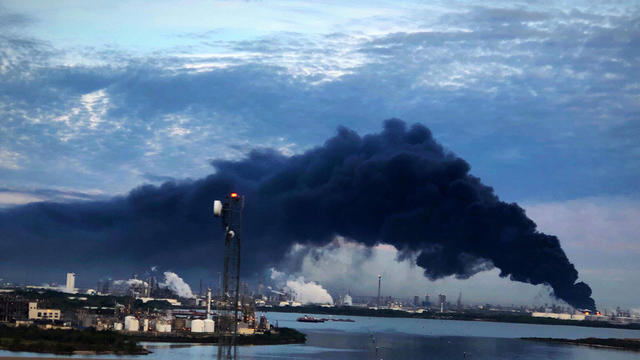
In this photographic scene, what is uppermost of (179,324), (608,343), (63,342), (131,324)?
(63,342)

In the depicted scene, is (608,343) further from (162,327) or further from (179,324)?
(162,327)

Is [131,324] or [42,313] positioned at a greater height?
[42,313]

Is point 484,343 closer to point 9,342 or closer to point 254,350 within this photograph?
point 254,350

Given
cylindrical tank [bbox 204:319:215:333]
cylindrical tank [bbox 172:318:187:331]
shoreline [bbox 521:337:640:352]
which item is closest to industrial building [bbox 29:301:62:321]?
cylindrical tank [bbox 172:318:187:331]

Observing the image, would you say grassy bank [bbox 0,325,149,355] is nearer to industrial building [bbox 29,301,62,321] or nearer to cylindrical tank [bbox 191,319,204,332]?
cylindrical tank [bbox 191,319,204,332]

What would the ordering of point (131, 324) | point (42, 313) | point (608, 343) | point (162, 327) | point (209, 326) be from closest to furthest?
point (131, 324) → point (162, 327) → point (209, 326) → point (42, 313) → point (608, 343)

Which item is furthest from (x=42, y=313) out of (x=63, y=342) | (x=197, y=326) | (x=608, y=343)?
(x=608, y=343)

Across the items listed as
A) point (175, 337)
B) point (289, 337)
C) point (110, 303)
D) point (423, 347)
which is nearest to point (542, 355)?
point (423, 347)

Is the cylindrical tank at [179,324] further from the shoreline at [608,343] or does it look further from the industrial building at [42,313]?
the shoreline at [608,343]
